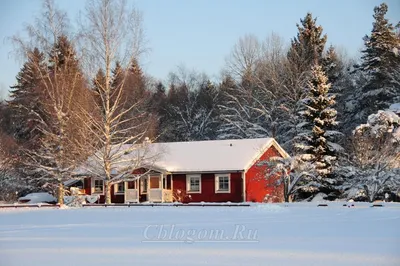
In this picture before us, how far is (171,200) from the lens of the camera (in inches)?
1436

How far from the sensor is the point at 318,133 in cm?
3244

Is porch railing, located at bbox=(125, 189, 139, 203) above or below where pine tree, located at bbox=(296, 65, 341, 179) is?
below

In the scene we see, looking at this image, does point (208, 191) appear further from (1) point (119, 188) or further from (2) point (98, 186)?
(2) point (98, 186)

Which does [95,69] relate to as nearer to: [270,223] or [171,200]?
[171,200]

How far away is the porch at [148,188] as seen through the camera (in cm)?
3619

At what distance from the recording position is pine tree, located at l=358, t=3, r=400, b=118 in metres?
39.8

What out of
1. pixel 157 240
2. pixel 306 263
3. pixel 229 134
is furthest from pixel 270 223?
pixel 229 134

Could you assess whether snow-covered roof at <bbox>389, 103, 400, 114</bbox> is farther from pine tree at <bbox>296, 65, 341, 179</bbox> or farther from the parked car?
the parked car

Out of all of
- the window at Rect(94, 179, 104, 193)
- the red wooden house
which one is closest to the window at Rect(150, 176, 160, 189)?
the red wooden house

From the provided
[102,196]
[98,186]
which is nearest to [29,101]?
[98,186]

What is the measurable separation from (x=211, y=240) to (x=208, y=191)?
21.7 m

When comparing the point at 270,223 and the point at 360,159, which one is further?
the point at 360,159

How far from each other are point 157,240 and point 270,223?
5.01m

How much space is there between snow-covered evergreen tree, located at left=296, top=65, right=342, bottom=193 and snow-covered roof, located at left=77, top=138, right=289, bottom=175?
411cm
